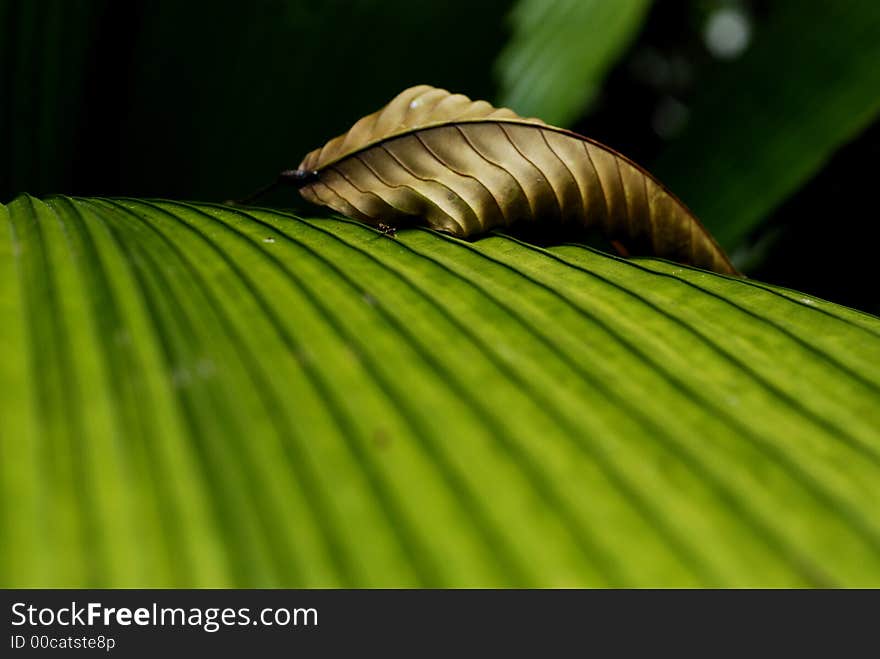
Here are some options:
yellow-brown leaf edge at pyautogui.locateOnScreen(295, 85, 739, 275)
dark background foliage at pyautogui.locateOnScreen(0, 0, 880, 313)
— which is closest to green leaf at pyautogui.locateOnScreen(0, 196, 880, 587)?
yellow-brown leaf edge at pyautogui.locateOnScreen(295, 85, 739, 275)

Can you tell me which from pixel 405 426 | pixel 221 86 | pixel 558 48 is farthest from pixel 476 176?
pixel 558 48

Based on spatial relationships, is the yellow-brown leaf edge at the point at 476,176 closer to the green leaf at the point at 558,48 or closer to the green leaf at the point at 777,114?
the green leaf at the point at 777,114

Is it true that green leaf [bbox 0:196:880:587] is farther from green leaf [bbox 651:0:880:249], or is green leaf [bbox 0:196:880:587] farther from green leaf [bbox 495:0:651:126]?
green leaf [bbox 495:0:651:126]

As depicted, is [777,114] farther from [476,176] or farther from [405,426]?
[405,426]

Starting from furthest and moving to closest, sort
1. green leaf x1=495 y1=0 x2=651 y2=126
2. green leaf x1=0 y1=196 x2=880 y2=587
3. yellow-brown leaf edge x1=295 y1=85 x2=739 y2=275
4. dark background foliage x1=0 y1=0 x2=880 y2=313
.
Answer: green leaf x1=495 y1=0 x2=651 y2=126
dark background foliage x1=0 y1=0 x2=880 y2=313
yellow-brown leaf edge x1=295 y1=85 x2=739 y2=275
green leaf x1=0 y1=196 x2=880 y2=587

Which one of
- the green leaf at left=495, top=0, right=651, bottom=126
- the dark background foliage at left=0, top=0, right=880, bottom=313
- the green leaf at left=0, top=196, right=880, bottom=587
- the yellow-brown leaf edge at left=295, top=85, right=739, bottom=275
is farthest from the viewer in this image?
the green leaf at left=495, top=0, right=651, bottom=126

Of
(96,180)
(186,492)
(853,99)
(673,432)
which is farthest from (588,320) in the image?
(96,180)

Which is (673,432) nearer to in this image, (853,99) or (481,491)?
(481,491)

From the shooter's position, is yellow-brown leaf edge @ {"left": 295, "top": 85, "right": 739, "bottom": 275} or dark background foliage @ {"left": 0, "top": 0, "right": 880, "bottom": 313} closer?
yellow-brown leaf edge @ {"left": 295, "top": 85, "right": 739, "bottom": 275}
